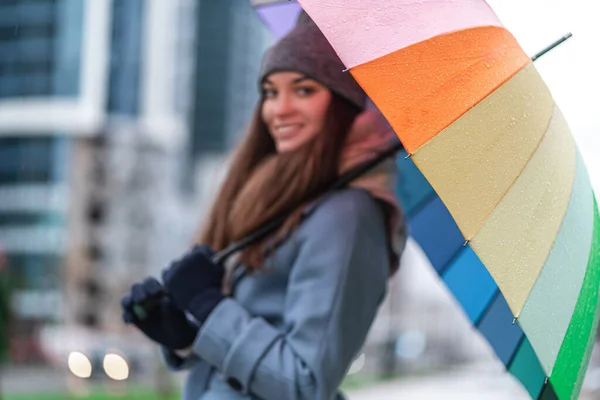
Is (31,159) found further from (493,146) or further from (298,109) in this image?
(493,146)

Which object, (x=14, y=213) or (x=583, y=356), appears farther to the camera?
(x=14, y=213)

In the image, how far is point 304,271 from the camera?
2.10m

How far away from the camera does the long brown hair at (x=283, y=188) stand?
2.29 meters

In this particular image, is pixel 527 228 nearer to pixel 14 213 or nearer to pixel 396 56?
pixel 396 56

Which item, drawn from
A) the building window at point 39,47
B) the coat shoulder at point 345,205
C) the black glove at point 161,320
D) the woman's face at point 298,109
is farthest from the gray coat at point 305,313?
the building window at point 39,47

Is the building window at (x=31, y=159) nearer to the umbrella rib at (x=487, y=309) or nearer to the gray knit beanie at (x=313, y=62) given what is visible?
the gray knit beanie at (x=313, y=62)

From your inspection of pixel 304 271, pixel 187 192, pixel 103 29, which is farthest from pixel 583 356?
pixel 187 192

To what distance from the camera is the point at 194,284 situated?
2.16 meters

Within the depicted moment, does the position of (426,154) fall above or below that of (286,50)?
below

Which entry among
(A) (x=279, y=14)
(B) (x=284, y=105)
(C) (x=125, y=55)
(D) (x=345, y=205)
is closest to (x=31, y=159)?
(C) (x=125, y=55)

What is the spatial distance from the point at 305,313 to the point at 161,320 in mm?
478

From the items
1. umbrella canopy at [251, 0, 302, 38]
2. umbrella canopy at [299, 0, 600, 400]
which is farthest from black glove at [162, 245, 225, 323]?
umbrella canopy at [251, 0, 302, 38]

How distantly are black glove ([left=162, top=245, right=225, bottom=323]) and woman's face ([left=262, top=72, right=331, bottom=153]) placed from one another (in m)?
0.44

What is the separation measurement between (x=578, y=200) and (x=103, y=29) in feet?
111
